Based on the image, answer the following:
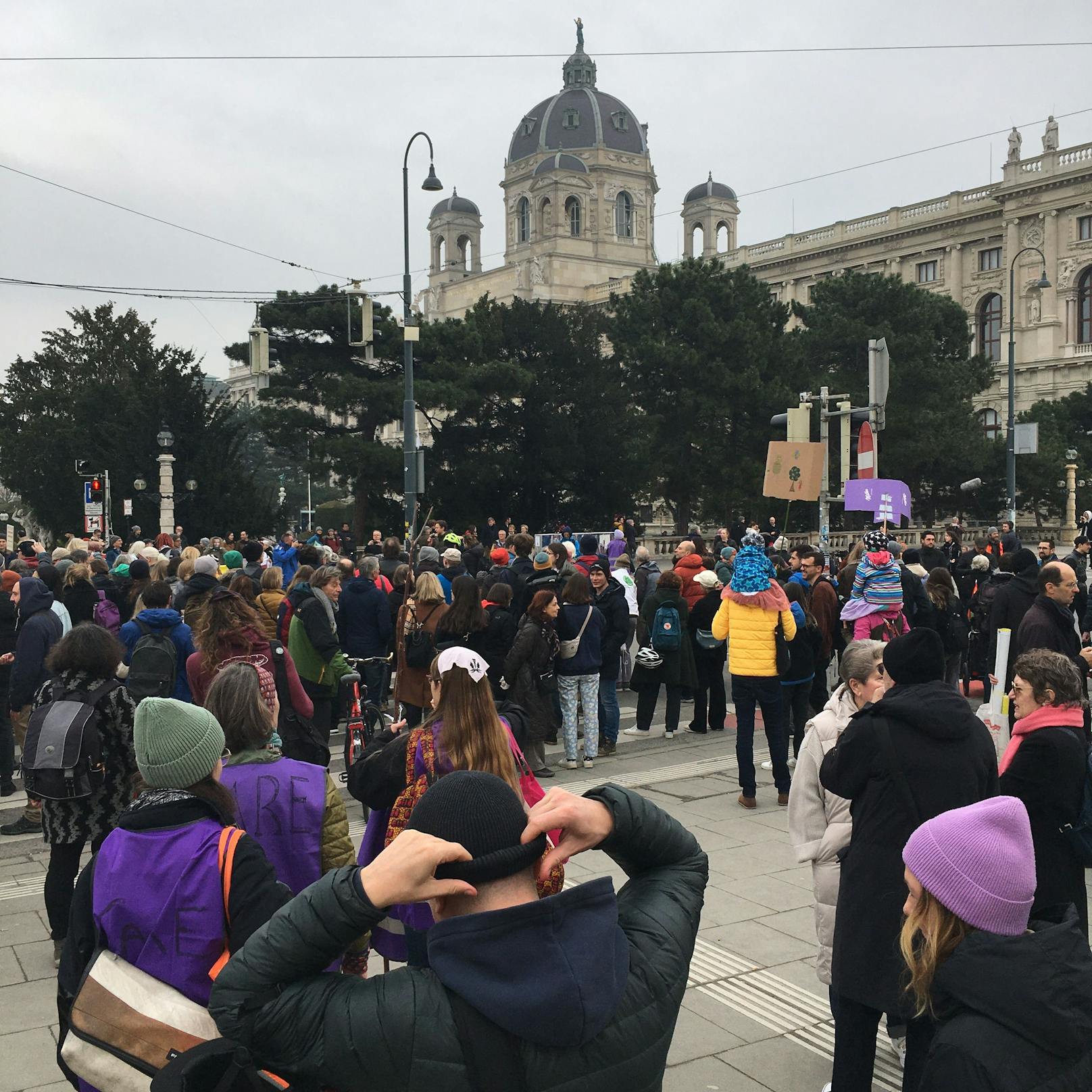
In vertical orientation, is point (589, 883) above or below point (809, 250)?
below

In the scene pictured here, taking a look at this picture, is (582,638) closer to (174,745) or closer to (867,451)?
(174,745)

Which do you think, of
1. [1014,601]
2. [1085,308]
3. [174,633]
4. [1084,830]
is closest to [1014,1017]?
[1084,830]

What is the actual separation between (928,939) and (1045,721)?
2.29 m

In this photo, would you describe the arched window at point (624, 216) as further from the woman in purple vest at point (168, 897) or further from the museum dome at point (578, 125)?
the woman in purple vest at point (168, 897)

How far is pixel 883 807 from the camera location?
3.82 m

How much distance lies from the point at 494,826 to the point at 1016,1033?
101 centimetres

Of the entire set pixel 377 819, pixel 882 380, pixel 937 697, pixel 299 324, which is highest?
pixel 299 324

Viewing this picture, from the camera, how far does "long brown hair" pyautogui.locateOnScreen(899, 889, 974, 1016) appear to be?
2.36 m

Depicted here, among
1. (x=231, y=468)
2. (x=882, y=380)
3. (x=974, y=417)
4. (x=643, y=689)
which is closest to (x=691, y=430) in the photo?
(x=974, y=417)

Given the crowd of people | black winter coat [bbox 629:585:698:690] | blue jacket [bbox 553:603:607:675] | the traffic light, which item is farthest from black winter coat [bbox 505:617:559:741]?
the traffic light

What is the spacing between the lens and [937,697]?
392 centimetres

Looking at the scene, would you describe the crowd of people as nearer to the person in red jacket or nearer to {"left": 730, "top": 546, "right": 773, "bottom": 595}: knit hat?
{"left": 730, "top": 546, "right": 773, "bottom": 595}: knit hat

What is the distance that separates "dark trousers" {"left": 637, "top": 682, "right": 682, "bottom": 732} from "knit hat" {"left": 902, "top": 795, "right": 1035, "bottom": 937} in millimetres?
8543

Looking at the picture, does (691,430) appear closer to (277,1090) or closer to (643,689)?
(643,689)
